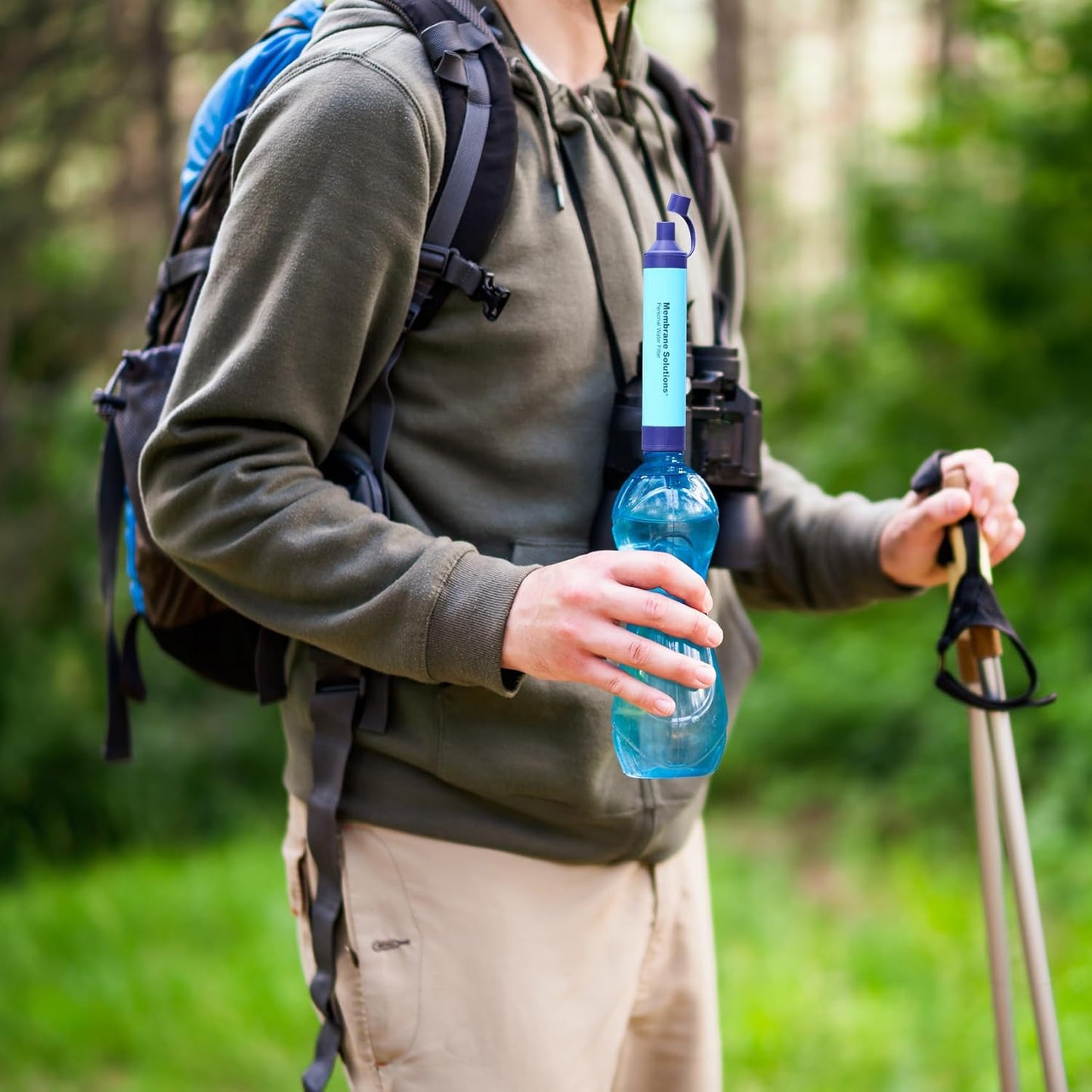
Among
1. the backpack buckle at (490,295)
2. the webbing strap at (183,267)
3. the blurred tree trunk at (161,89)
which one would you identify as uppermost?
the blurred tree trunk at (161,89)

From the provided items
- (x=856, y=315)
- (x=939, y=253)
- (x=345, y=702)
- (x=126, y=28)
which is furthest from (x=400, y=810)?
(x=856, y=315)

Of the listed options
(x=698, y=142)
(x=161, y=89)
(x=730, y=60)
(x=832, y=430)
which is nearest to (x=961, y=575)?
(x=698, y=142)

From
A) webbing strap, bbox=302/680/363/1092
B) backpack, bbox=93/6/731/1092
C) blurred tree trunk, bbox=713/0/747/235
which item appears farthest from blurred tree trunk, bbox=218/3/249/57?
webbing strap, bbox=302/680/363/1092

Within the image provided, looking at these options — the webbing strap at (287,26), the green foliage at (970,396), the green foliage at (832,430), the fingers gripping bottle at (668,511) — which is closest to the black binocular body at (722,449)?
the fingers gripping bottle at (668,511)

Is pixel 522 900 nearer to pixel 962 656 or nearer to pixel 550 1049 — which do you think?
pixel 550 1049

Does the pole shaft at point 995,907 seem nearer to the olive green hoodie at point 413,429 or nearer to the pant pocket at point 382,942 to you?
the olive green hoodie at point 413,429

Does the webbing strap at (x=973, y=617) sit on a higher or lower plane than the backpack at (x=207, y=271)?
lower

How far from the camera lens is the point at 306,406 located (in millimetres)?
1569

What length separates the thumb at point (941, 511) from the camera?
6.41ft

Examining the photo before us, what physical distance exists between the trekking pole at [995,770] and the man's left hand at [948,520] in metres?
0.02

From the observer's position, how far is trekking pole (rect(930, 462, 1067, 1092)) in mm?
1900

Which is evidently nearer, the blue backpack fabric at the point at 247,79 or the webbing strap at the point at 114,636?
the blue backpack fabric at the point at 247,79

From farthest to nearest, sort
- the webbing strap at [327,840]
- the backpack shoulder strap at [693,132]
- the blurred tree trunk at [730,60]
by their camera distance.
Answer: the blurred tree trunk at [730,60], the backpack shoulder strap at [693,132], the webbing strap at [327,840]

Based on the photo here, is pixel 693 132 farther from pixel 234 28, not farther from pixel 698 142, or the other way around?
pixel 234 28
